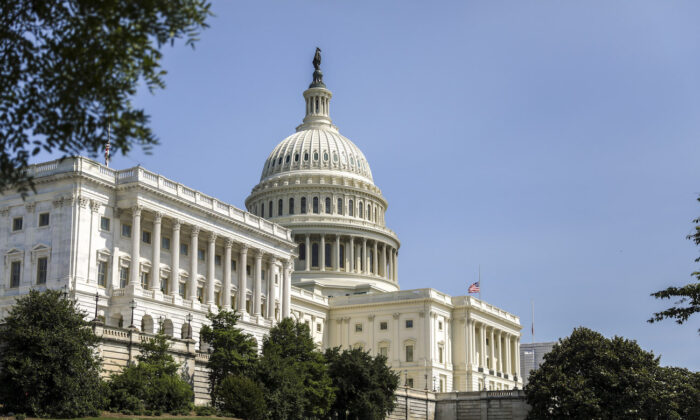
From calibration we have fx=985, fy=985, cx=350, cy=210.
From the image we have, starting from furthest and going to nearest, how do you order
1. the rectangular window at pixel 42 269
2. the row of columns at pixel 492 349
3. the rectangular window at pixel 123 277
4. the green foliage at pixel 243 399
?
the row of columns at pixel 492 349 < the rectangular window at pixel 123 277 < the rectangular window at pixel 42 269 < the green foliage at pixel 243 399

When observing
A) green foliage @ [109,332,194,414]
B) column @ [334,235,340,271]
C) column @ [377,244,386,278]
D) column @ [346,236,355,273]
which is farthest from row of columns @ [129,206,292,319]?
column @ [377,244,386,278]

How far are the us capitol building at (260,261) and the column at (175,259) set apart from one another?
10cm

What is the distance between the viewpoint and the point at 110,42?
2512 cm

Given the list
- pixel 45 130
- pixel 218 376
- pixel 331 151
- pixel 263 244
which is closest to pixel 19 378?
pixel 218 376

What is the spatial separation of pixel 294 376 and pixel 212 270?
26.5 metres

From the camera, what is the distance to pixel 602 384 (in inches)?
3716

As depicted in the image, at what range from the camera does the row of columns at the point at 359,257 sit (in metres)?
162

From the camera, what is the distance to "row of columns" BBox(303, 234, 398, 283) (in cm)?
16238

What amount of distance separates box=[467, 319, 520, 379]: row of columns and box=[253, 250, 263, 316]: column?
142ft

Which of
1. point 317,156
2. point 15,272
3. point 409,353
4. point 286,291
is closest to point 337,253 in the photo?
point 317,156

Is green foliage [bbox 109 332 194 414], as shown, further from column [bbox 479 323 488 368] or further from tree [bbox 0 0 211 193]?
column [bbox 479 323 488 368]

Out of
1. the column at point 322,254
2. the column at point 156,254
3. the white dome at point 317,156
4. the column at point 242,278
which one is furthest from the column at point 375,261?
the column at point 156,254

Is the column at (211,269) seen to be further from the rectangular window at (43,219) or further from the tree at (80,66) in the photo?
the tree at (80,66)

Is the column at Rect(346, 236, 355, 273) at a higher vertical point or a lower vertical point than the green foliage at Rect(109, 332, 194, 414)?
higher
